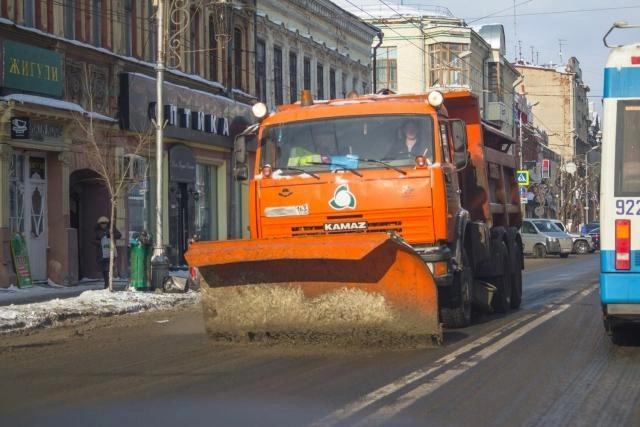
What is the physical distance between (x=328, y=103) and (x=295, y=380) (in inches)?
172

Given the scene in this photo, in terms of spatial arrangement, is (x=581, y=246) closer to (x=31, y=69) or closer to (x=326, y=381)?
(x=31, y=69)

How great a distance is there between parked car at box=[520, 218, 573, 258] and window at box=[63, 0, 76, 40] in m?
25.3

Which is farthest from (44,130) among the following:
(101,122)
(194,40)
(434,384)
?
(434,384)

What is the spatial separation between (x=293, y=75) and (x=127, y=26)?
13.2m

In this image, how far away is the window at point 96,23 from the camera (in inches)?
1000

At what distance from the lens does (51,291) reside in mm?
22000

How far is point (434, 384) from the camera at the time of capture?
8.95m

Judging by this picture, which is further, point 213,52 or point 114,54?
point 213,52

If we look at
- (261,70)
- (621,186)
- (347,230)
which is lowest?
(347,230)

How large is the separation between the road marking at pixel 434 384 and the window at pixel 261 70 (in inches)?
965

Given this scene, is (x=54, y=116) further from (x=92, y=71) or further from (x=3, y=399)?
(x=3, y=399)

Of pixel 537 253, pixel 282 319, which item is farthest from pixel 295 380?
pixel 537 253

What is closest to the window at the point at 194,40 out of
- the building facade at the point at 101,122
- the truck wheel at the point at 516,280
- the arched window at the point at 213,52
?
the building facade at the point at 101,122

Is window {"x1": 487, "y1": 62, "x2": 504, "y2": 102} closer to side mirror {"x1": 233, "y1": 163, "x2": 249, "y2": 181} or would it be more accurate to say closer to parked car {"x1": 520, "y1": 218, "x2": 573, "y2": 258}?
parked car {"x1": 520, "y1": 218, "x2": 573, "y2": 258}
